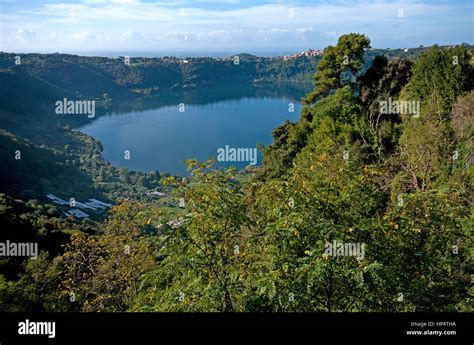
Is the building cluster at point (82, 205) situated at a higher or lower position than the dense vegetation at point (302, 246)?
lower

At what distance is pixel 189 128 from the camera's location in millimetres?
71438

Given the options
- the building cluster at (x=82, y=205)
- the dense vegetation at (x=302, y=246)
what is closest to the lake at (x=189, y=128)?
A: the building cluster at (x=82, y=205)

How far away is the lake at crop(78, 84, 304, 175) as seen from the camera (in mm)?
57594

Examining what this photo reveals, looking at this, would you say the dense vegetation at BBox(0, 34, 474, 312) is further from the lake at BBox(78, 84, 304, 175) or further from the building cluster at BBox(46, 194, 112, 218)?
the building cluster at BBox(46, 194, 112, 218)

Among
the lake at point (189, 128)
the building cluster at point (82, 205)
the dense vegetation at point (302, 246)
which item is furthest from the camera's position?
the lake at point (189, 128)

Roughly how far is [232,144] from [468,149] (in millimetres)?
38468

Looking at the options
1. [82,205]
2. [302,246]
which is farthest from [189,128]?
[302,246]

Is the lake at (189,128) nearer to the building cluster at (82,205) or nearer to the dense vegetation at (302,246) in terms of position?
the building cluster at (82,205)

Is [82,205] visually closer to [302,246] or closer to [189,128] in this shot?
[189,128]

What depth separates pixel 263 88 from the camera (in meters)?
110

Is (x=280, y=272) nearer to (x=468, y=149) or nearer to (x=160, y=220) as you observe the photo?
(x=160, y=220)

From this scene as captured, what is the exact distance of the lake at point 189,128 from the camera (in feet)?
189

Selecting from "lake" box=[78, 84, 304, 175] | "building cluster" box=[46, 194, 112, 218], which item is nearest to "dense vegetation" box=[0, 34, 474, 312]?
"lake" box=[78, 84, 304, 175]

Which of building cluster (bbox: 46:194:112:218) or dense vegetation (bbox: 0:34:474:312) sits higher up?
dense vegetation (bbox: 0:34:474:312)
